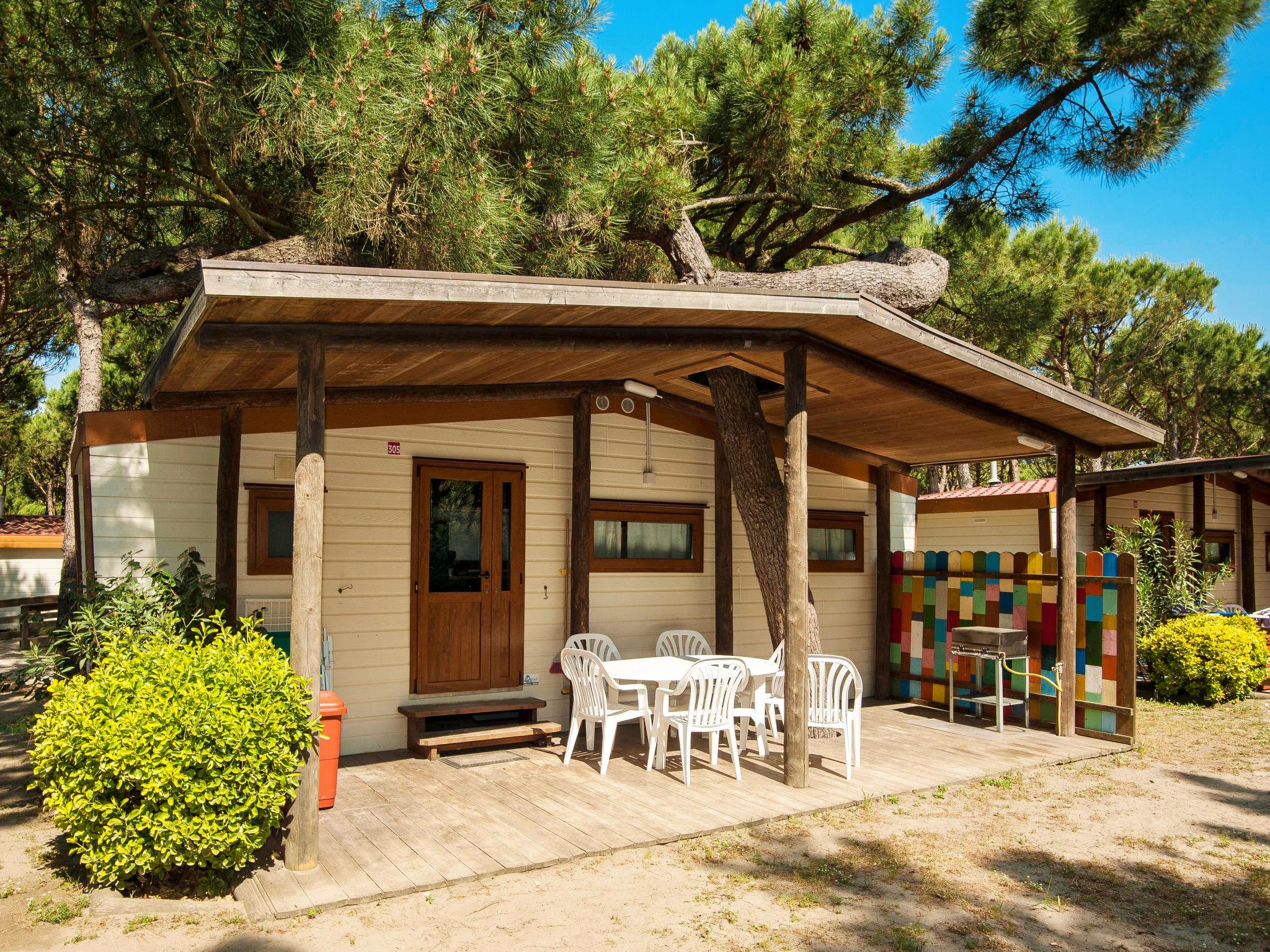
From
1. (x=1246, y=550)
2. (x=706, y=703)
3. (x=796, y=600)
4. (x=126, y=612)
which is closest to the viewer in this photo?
(x=126, y=612)

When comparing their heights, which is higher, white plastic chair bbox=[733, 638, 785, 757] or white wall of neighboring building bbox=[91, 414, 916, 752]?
white wall of neighboring building bbox=[91, 414, 916, 752]

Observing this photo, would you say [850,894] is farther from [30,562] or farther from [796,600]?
[30,562]

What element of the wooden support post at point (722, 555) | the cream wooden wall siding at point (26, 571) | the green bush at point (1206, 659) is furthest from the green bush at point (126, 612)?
the cream wooden wall siding at point (26, 571)

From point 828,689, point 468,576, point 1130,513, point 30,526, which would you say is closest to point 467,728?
point 468,576

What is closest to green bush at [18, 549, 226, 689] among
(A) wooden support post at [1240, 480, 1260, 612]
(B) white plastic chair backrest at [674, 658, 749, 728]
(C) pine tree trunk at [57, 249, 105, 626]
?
(B) white plastic chair backrest at [674, 658, 749, 728]

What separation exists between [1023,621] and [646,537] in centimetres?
317

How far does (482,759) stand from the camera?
6.26 m

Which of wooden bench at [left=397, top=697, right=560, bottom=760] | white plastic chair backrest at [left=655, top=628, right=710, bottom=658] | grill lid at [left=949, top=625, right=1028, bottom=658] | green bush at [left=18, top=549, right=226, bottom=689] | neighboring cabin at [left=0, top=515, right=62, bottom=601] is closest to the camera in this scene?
green bush at [left=18, top=549, right=226, bottom=689]

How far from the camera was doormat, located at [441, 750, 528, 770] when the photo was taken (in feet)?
20.0

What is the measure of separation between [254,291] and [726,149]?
18.9 ft

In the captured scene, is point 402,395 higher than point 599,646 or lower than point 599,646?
higher

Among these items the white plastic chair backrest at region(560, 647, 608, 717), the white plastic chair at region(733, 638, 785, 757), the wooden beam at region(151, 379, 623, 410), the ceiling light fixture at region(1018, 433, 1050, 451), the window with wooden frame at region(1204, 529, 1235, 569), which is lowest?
the white plastic chair at region(733, 638, 785, 757)

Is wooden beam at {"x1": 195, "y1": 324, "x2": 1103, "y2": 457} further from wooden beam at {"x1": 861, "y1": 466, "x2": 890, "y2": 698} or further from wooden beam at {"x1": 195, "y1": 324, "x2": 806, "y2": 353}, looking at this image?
wooden beam at {"x1": 861, "y1": 466, "x2": 890, "y2": 698}

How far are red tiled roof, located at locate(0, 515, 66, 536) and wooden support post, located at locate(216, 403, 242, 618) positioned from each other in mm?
13580
